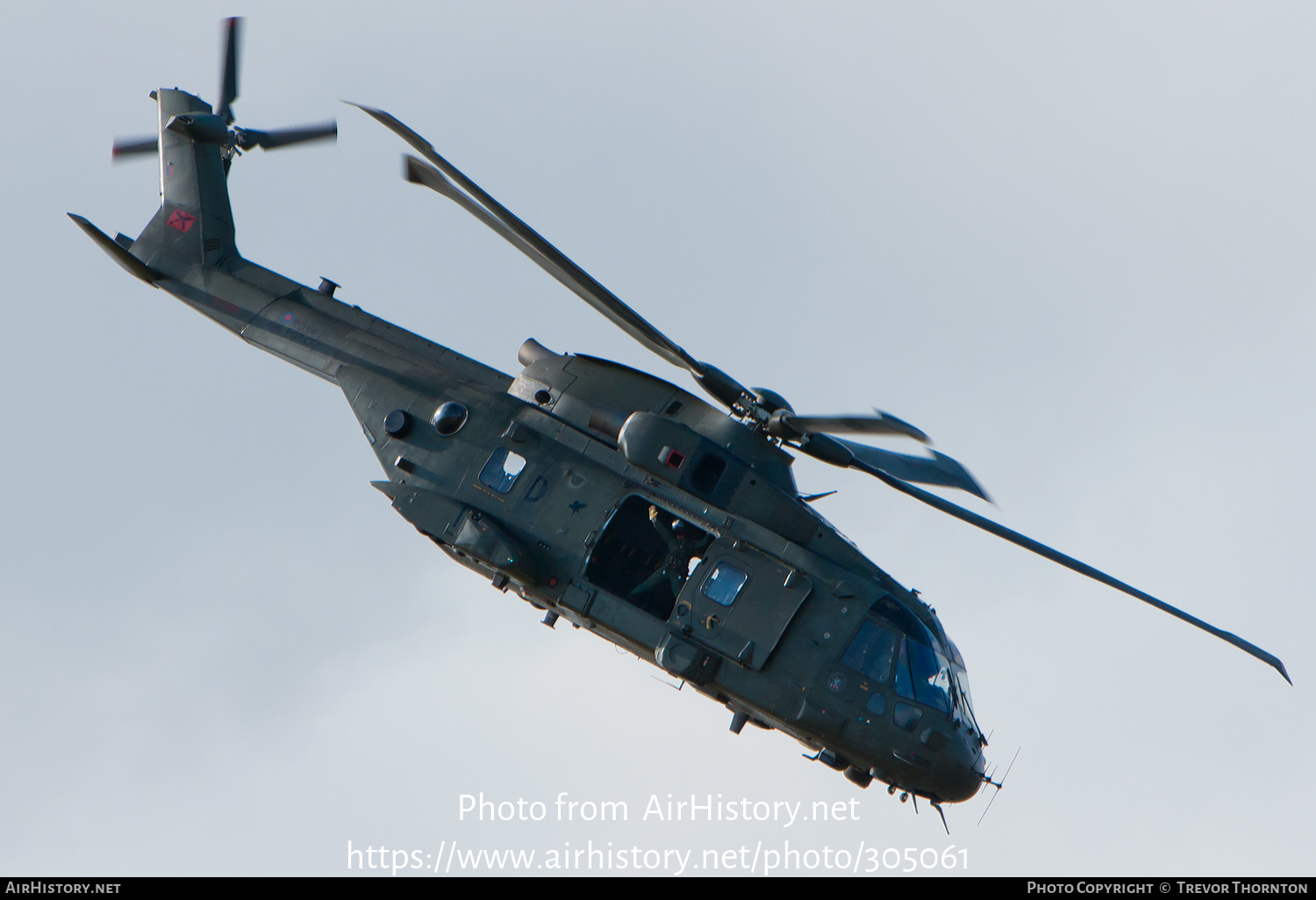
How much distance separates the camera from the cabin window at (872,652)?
21.7m

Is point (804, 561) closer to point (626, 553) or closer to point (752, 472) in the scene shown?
point (752, 472)

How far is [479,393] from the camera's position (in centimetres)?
2503

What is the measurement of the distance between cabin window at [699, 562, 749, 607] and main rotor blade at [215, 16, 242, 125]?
55.5ft

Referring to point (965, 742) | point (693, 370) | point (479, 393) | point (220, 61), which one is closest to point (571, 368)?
point (479, 393)

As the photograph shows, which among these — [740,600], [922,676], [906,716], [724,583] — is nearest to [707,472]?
[724,583]

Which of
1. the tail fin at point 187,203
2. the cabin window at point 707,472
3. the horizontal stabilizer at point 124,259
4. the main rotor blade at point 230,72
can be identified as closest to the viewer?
the cabin window at point 707,472

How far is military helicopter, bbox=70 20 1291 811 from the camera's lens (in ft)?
70.3

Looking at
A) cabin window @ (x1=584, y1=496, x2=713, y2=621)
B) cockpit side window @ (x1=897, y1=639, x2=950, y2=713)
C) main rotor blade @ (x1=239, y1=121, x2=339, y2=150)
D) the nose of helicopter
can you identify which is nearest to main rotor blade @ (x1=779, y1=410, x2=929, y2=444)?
cabin window @ (x1=584, y1=496, x2=713, y2=621)

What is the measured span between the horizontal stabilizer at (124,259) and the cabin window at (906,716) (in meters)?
18.6

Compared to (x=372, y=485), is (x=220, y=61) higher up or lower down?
higher up

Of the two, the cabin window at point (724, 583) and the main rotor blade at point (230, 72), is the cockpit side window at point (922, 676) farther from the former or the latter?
the main rotor blade at point (230, 72)

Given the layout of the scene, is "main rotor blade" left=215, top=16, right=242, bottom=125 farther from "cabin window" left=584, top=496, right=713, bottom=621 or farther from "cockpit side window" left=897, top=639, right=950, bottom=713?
"cockpit side window" left=897, top=639, right=950, bottom=713

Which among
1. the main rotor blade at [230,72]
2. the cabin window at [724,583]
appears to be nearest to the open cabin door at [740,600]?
the cabin window at [724,583]

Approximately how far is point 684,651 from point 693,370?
4675 millimetres
